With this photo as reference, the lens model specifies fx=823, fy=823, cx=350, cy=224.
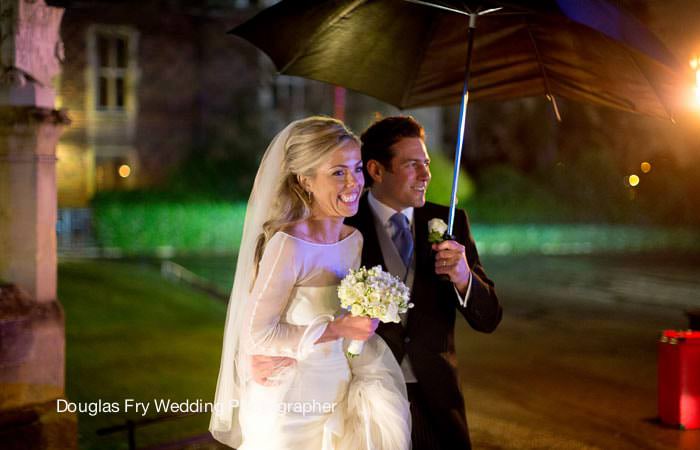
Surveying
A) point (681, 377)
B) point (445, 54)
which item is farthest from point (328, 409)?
point (681, 377)

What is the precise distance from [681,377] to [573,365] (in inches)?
133

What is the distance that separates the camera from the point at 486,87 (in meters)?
5.29

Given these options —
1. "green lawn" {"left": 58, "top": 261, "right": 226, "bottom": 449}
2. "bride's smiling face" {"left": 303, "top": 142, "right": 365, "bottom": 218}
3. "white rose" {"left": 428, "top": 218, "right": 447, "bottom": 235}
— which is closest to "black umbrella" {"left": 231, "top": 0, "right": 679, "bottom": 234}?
"white rose" {"left": 428, "top": 218, "right": 447, "bottom": 235}

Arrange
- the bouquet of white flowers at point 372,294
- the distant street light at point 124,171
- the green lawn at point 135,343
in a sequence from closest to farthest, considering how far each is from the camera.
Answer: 1. the bouquet of white flowers at point 372,294
2. the green lawn at point 135,343
3. the distant street light at point 124,171

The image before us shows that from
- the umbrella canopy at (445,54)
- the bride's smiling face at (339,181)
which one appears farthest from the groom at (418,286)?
the umbrella canopy at (445,54)

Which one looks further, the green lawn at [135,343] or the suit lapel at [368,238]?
the green lawn at [135,343]

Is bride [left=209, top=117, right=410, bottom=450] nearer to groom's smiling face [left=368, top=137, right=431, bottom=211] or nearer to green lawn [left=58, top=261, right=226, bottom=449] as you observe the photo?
groom's smiling face [left=368, top=137, right=431, bottom=211]

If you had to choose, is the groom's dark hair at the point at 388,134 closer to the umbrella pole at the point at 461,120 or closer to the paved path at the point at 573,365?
the umbrella pole at the point at 461,120

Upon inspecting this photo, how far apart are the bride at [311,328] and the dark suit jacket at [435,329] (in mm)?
193

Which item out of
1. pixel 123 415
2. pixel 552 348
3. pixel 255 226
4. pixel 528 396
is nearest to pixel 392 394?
pixel 255 226

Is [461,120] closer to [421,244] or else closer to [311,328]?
[421,244]

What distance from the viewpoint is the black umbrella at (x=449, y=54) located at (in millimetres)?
4609

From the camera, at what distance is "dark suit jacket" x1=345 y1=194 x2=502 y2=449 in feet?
13.1

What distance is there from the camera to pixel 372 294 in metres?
3.35
